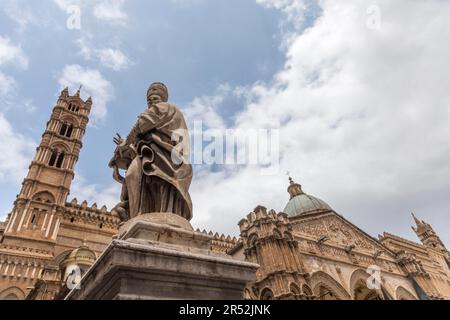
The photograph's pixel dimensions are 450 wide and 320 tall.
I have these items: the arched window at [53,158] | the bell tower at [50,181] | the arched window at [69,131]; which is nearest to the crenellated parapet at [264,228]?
the bell tower at [50,181]

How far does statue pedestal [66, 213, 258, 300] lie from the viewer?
232 centimetres

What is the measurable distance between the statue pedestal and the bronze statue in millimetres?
612

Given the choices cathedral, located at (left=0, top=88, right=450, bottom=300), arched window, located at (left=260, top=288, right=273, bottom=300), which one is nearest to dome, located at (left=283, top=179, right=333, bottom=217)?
cathedral, located at (left=0, top=88, right=450, bottom=300)

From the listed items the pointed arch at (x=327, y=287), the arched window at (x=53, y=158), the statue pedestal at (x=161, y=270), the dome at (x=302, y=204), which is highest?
the arched window at (x=53, y=158)

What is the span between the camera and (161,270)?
2.44 m

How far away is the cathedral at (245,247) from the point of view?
1920cm

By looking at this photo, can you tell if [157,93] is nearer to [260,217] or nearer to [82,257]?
[260,217]

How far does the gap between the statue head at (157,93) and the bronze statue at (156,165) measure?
1.03 feet

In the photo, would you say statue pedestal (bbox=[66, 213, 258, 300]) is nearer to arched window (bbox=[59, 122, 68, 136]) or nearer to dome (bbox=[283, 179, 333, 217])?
dome (bbox=[283, 179, 333, 217])

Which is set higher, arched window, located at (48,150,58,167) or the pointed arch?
arched window, located at (48,150,58,167)

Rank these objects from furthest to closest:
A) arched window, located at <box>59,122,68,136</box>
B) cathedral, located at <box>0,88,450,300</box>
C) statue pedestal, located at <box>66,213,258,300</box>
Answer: arched window, located at <box>59,122,68,136</box>, cathedral, located at <box>0,88,450,300</box>, statue pedestal, located at <box>66,213,258,300</box>

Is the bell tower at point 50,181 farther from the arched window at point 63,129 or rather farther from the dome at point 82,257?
the dome at point 82,257

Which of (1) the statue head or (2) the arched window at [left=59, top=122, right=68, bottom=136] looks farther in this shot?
(2) the arched window at [left=59, top=122, right=68, bottom=136]
